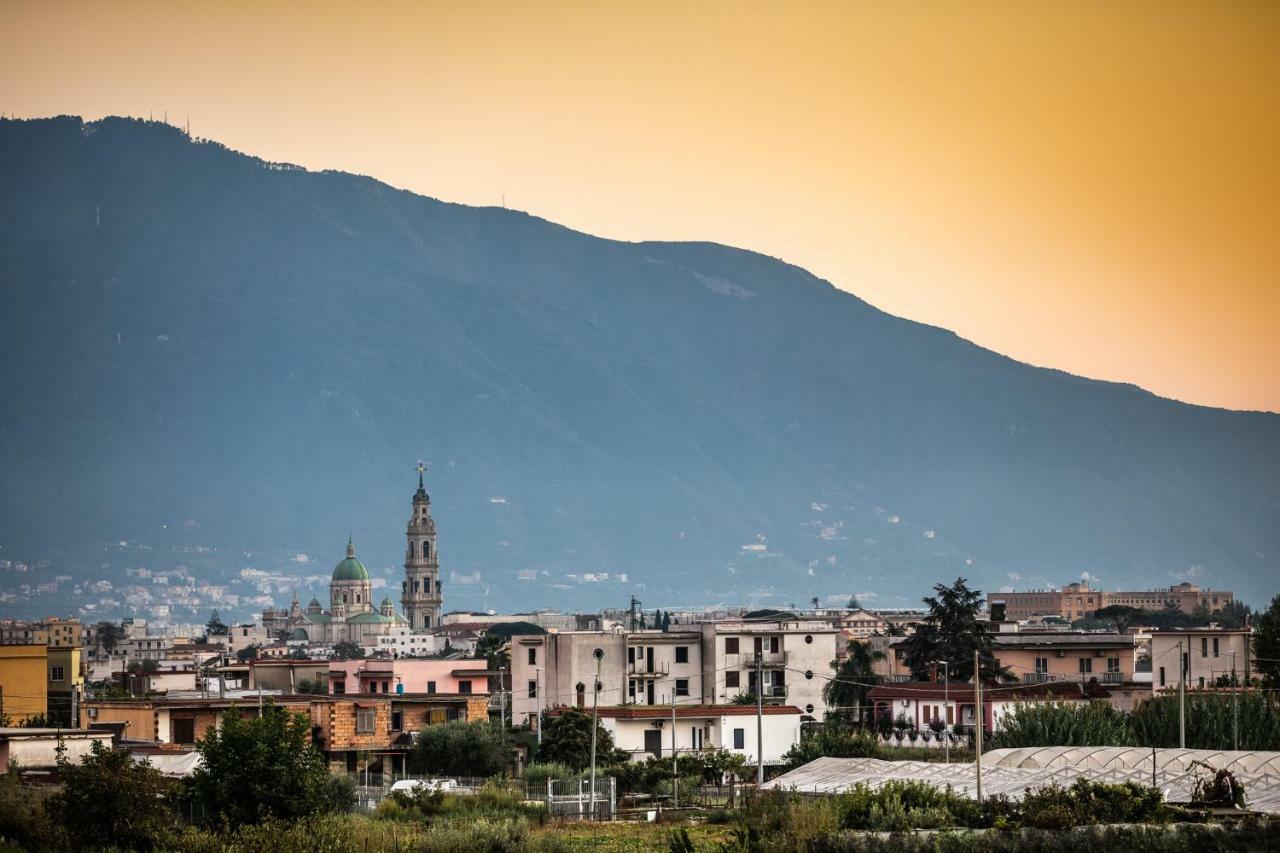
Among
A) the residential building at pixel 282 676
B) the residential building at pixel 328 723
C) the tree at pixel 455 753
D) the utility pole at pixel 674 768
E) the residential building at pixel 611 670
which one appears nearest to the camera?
the utility pole at pixel 674 768

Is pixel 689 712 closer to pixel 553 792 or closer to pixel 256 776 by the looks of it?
pixel 553 792

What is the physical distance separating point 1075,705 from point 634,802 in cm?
1790

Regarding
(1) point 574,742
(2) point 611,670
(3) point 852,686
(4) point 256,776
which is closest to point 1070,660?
(3) point 852,686

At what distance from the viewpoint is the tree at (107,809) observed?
4497 centimetres

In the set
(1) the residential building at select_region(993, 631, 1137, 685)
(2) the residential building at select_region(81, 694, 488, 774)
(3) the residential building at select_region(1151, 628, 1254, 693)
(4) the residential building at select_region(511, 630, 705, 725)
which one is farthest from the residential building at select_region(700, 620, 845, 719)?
(2) the residential building at select_region(81, 694, 488, 774)

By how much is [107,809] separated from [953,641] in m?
54.4

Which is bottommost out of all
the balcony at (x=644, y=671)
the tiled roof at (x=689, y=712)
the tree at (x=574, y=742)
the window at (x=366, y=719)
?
the tree at (x=574, y=742)

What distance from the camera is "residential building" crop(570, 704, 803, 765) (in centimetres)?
7438

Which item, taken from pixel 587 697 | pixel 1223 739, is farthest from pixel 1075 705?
pixel 587 697

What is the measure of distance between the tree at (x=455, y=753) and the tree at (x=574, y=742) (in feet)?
10.3

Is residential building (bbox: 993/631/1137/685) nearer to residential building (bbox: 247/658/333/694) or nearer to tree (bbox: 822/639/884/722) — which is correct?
tree (bbox: 822/639/884/722)

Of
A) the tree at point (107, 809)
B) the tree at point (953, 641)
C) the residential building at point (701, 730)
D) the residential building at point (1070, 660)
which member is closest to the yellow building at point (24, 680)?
the residential building at point (701, 730)

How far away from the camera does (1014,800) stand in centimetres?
5019

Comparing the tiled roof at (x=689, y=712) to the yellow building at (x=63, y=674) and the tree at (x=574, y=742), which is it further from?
the yellow building at (x=63, y=674)
